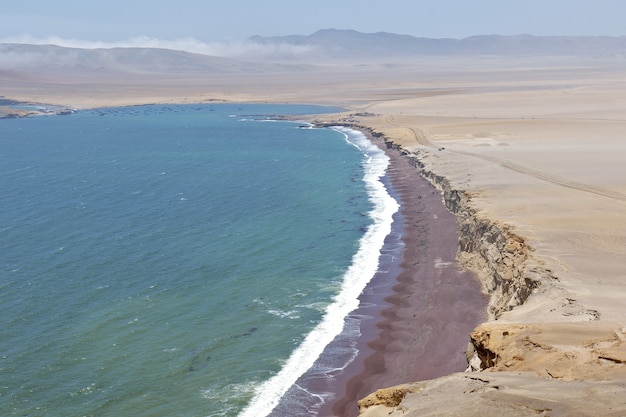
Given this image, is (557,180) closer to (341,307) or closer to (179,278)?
(341,307)

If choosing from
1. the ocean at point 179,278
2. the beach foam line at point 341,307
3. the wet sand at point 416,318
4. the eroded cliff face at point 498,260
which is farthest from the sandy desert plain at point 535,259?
the ocean at point 179,278

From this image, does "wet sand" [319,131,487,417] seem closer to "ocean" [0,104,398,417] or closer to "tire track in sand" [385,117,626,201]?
"ocean" [0,104,398,417]

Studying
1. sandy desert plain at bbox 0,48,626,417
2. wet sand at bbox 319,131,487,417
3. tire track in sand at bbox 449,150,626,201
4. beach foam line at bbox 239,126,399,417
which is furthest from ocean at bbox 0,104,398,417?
tire track in sand at bbox 449,150,626,201

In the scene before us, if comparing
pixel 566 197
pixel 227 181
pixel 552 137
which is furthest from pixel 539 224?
pixel 552 137

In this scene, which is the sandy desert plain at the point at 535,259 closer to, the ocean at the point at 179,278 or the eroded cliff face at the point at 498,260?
the eroded cliff face at the point at 498,260

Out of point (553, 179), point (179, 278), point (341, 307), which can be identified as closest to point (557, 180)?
point (553, 179)

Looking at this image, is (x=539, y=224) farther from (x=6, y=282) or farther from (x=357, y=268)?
(x=6, y=282)
